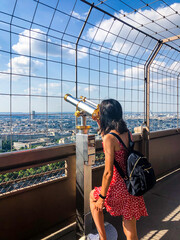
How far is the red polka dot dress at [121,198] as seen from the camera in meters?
1.58

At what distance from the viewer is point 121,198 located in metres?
1.58

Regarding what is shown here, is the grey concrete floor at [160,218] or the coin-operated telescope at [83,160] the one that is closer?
the coin-operated telescope at [83,160]

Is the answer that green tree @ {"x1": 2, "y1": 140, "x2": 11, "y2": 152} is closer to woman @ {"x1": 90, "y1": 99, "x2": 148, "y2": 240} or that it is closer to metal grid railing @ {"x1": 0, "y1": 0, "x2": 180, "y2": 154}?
metal grid railing @ {"x1": 0, "y1": 0, "x2": 180, "y2": 154}

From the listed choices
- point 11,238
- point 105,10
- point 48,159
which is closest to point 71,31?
point 105,10

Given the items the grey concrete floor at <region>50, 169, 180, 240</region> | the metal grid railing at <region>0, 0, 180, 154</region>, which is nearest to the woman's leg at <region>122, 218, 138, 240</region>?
the grey concrete floor at <region>50, 169, 180, 240</region>

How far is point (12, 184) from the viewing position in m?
2.12

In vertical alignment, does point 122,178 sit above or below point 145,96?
below

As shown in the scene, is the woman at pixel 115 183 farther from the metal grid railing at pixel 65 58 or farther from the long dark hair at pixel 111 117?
the metal grid railing at pixel 65 58

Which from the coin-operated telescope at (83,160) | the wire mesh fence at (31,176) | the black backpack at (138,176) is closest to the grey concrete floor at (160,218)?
the coin-operated telescope at (83,160)

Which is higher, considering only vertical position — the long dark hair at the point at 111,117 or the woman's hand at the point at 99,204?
the long dark hair at the point at 111,117

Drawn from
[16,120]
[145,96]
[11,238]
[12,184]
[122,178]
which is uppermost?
[145,96]

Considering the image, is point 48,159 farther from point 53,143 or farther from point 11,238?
point 11,238

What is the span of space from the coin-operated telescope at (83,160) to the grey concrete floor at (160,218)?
355 millimetres

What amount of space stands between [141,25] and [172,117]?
2434mm
